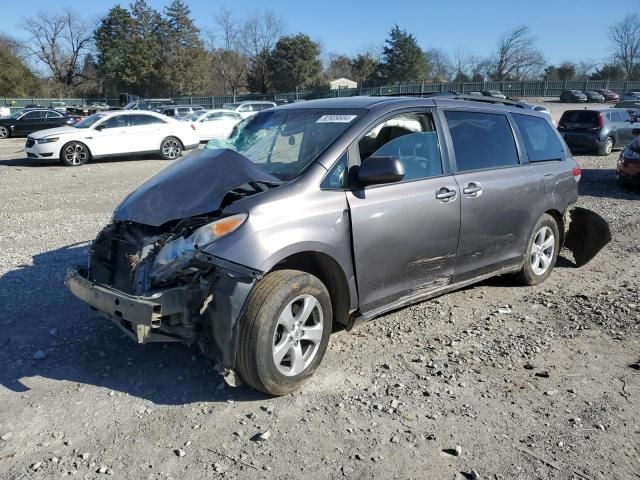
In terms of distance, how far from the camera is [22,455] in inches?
115

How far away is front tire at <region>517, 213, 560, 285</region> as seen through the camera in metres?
5.39

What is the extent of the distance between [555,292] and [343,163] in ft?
9.76

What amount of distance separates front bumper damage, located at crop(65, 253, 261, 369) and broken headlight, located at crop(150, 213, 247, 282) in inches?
4.1

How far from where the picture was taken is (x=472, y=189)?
177 inches

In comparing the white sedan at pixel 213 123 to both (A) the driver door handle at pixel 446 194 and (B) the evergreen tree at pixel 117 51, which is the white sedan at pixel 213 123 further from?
(B) the evergreen tree at pixel 117 51

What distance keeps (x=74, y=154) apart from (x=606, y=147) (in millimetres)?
16992

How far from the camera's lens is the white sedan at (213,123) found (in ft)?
74.1

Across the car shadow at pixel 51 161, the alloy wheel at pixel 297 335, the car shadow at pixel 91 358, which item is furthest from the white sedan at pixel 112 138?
the alloy wheel at pixel 297 335

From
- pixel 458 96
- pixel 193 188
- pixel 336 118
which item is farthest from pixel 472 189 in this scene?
pixel 193 188

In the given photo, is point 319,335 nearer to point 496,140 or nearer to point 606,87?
point 496,140

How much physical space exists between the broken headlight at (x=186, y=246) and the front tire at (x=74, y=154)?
14287 millimetres

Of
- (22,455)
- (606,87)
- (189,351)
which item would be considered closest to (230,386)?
(189,351)

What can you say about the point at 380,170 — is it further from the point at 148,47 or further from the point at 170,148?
the point at 148,47

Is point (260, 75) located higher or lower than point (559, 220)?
higher
